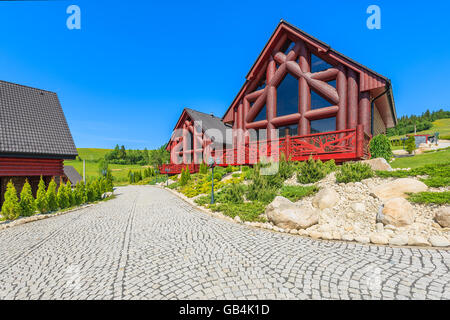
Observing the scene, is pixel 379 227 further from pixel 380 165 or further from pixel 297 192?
pixel 380 165

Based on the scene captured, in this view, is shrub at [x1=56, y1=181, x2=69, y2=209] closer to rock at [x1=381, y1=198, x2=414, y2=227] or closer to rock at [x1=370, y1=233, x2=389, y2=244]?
rock at [x1=370, y1=233, x2=389, y2=244]

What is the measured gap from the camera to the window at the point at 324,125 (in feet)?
39.9

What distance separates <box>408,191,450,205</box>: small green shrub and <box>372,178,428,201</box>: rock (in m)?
0.29

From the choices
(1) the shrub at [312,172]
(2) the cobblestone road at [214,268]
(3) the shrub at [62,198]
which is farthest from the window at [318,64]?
(3) the shrub at [62,198]

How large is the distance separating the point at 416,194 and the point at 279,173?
5071 millimetres

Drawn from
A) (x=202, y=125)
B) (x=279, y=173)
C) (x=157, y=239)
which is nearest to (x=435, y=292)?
(x=157, y=239)

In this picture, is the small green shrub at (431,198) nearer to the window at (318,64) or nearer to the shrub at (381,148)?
the shrub at (381,148)

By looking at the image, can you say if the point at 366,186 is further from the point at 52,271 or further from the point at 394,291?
the point at 52,271

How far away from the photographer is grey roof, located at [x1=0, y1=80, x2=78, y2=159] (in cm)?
1056

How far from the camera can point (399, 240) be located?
4312mm

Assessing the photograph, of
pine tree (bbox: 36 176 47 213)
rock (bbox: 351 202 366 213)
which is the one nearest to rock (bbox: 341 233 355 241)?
rock (bbox: 351 202 366 213)

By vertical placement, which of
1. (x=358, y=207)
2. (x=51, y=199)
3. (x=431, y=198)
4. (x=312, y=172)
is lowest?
(x=51, y=199)

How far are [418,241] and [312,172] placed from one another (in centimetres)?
466

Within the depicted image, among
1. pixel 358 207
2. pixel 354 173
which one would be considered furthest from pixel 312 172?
pixel 358 207
